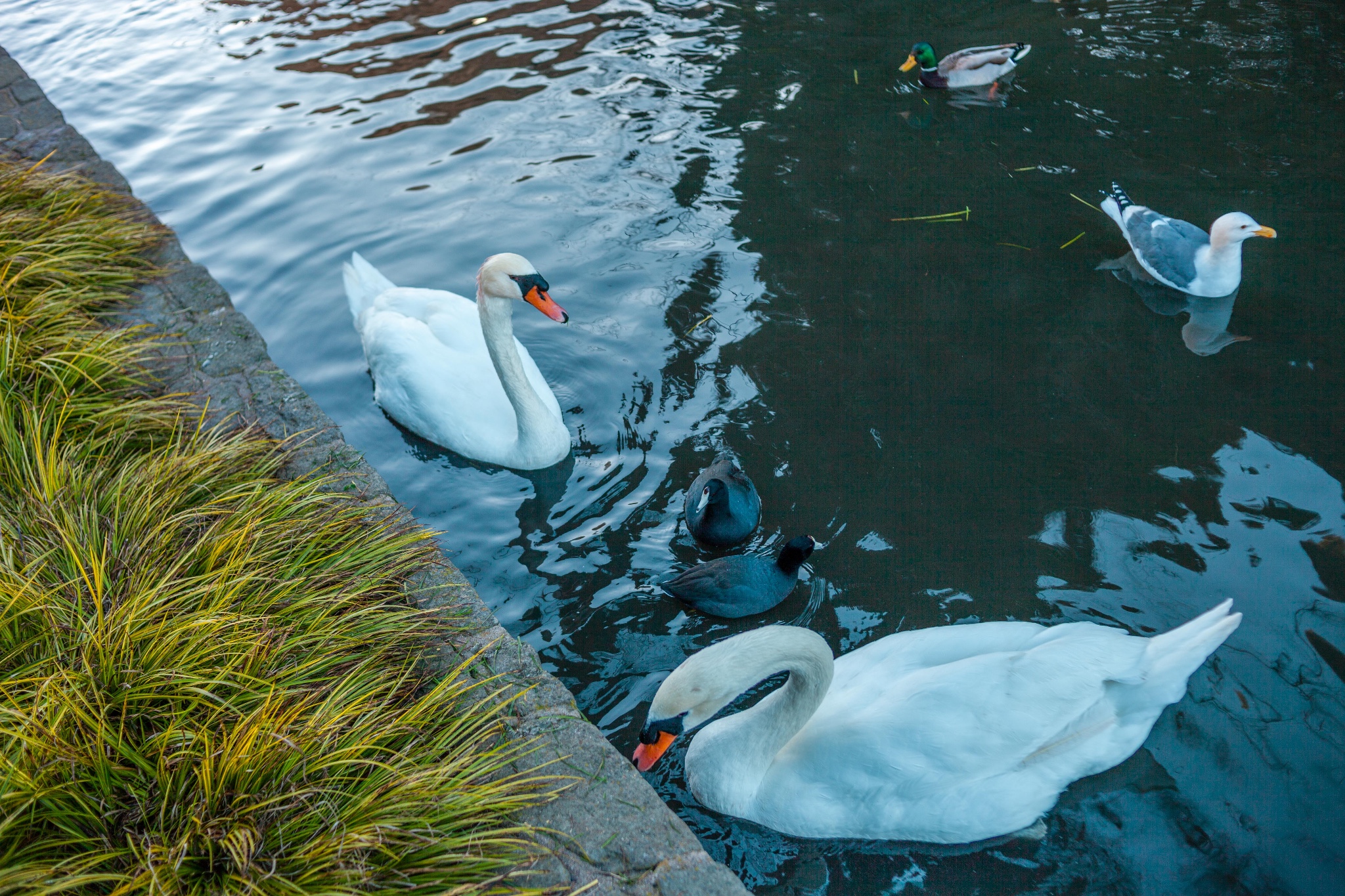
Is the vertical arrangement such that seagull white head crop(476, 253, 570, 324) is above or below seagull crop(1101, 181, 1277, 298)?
above

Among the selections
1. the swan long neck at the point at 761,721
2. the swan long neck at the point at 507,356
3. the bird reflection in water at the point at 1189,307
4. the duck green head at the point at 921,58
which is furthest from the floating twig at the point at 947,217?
the swan long neck at the point at 761,721

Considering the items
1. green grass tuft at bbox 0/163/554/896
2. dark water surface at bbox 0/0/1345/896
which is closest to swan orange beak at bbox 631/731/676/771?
green grass tuft at bbox 0/163/554/896

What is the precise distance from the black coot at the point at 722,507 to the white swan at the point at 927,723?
1179 millimetres

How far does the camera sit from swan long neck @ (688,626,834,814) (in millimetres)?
3152

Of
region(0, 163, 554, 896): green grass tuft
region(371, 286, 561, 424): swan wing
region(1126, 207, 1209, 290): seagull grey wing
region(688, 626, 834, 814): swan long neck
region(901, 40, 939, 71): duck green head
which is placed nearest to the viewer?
region(0, 163, 554, 896): green grass tuft

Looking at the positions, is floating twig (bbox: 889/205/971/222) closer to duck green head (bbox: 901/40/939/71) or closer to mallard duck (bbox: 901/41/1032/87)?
mallard duck (bbox: 901/41/1032/87)

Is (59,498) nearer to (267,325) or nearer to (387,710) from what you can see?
(387,710)

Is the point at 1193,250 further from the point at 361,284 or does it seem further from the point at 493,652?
the point at 361,284

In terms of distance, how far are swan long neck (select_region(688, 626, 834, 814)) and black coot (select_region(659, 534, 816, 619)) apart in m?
0.77

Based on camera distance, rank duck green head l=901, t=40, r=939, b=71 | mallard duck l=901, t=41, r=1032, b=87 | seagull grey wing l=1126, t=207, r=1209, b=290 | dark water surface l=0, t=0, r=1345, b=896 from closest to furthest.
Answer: dark water surface l=0, t=0, r=1345, b=896, seagull grey wing l=1126, t=207, r=1209, b=290, mallard duck l=901, t=41, r=1032, b=87, duck green head l=901, t=40, r=939, b=71

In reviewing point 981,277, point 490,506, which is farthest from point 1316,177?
point 490,506

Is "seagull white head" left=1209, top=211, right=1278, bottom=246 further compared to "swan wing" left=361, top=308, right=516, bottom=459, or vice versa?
"seagull white head" left=1209, top=211, right=1278, bottom=246

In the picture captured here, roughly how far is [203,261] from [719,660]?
612cm

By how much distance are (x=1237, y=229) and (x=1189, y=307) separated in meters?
0.56
